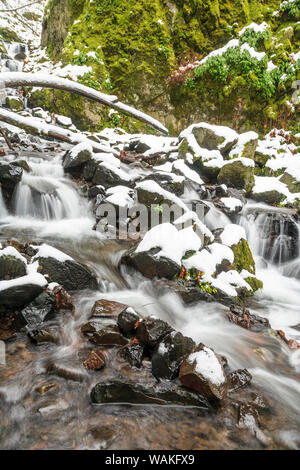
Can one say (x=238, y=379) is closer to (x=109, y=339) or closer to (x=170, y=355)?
(x=170, y=355)

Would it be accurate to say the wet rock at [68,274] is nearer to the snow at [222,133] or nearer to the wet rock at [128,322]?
the wet rock at [128,322]

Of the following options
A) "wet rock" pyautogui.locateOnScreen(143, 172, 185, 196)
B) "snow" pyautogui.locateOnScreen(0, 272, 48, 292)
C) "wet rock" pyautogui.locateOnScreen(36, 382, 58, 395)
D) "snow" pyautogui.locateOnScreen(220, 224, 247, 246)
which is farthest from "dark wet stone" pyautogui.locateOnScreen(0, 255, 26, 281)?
"wet rock" pyautogui.locateOnScreen(143, 172, 185, 196)

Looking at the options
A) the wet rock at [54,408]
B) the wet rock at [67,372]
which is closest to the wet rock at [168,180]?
the wet rock at [67,372]

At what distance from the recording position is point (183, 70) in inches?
480

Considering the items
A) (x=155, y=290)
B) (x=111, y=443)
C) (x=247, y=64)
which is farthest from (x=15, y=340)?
(x=247, y=64)

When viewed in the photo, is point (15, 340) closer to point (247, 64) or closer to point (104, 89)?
point (104, 89)

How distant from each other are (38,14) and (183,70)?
26.7 metres

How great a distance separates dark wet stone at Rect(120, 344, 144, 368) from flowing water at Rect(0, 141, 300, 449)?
9cm

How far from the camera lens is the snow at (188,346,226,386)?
2.12 metres

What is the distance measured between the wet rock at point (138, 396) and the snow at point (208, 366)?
193 millimetres

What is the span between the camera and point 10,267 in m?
2.90

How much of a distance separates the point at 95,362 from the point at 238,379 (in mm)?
1391

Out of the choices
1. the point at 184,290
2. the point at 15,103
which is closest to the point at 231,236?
the point at 184,290

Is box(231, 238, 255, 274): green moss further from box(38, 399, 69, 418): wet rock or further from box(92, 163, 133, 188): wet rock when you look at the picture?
box(38, 399, 69, 418): wet rock
